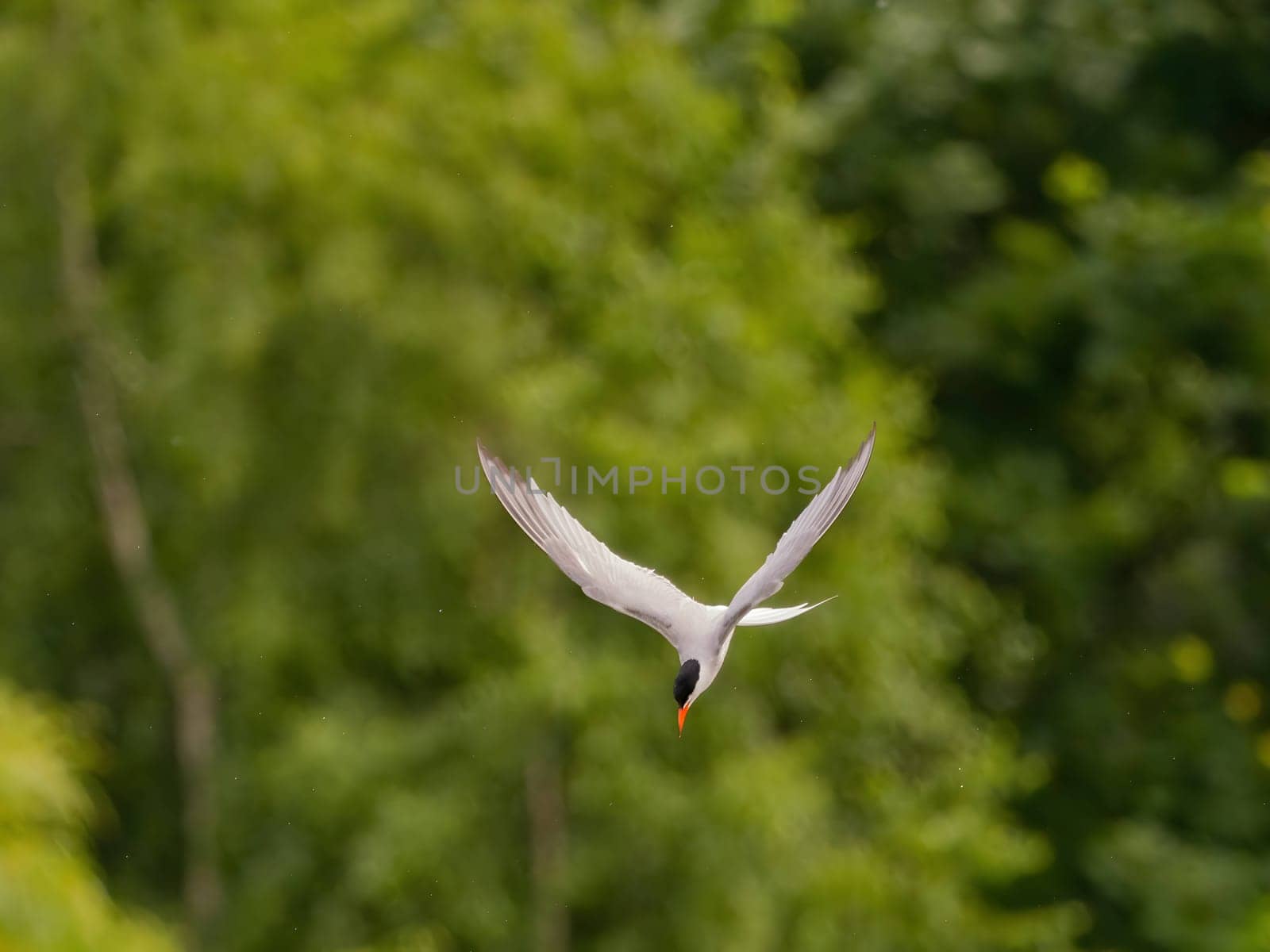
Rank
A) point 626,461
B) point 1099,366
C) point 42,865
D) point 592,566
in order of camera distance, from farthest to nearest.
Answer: point 1099,366, point 626,461, point 42,865, point 592,566

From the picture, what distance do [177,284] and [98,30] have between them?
1263mm

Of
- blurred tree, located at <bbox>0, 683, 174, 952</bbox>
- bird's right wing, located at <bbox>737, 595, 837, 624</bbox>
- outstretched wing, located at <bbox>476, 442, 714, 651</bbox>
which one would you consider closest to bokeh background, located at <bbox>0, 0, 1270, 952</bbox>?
blurred tree, located at <bbox>0, 683, 174, 952</bbox>

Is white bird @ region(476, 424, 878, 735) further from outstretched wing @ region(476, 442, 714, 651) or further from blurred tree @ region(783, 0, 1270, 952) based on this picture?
blurred tree @ region(783, 0, 1270, 952)

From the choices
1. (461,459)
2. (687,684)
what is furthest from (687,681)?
(461,459)

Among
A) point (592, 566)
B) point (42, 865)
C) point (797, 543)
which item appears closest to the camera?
point (797, 543)

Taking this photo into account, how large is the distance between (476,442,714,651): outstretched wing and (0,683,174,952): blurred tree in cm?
239

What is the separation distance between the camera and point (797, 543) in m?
2.15

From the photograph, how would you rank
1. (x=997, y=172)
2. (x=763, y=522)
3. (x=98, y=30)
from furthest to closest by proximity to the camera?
(x=997, y=172), (x=98, y=30), (x=763, y=522)

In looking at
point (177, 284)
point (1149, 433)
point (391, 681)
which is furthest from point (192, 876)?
point (1149, 433)

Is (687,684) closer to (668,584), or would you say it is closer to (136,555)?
(668,584)

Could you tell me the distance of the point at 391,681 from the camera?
9.48 meters

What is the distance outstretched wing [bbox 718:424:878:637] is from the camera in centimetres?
206

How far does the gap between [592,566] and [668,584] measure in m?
0.11

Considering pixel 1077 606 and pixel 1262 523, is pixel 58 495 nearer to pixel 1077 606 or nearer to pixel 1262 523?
pixel 1077 606
